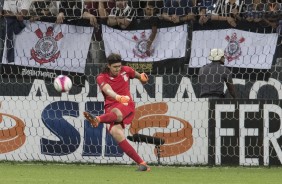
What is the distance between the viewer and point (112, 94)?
38.1ft

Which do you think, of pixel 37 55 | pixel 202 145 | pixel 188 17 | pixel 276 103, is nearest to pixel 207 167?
pixel 202 145

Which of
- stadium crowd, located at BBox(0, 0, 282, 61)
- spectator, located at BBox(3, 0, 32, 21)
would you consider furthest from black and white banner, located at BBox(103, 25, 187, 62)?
spectator, located at BBox(3, 0, 32, 21)

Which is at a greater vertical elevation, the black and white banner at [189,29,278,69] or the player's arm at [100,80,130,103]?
the black and white banner at [189,29,278,69]

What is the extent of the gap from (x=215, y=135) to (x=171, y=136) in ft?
2.38

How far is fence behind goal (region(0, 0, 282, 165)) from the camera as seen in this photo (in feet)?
42.9

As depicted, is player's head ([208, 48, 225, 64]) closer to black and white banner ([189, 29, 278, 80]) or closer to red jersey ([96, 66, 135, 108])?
black and white banner ([189, 29, 278, 80])

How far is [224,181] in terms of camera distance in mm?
10164

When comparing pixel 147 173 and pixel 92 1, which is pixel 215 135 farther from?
pixel 92 1

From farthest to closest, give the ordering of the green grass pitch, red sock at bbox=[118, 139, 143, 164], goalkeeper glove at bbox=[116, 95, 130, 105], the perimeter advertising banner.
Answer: the perimeter advertising banner, red sock at bbox=[118, 139, 143, 164], goalkeeper glove at bbox=[116, 95, 130, 105], the green grass pitch

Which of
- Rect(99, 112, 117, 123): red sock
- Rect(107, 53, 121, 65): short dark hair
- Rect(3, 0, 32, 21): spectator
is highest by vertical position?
Rect(3, 0, 32, 21): spectator

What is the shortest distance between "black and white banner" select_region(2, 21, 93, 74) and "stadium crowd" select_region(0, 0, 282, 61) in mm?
129

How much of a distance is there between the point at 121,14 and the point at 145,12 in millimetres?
431

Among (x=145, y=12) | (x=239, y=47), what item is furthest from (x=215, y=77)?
(x=145, y=12)

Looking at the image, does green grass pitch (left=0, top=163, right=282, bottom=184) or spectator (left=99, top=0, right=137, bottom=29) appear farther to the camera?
spectator (left=99, top=0, right=137, bottom=29)
